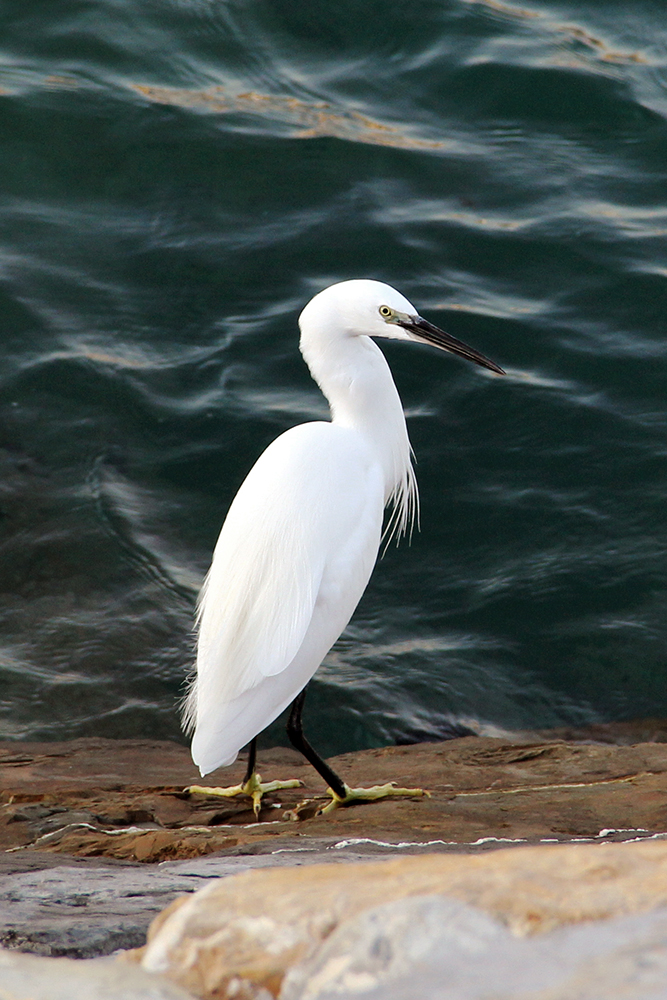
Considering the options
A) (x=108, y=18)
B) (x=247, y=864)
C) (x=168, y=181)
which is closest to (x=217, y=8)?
(x=108, y=18)

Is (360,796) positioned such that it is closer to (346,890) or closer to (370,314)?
(370,314)

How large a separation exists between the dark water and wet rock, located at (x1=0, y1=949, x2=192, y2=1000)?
3.67 metres

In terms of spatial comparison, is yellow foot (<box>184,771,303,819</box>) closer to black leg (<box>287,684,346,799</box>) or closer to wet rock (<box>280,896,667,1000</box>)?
black leg (<box>287,684,346,799</box>)

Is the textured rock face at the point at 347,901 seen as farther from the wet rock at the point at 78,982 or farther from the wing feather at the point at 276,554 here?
the wing feather at the point at 276,554

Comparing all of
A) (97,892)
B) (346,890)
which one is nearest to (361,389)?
(97,892)

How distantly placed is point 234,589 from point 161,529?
228 cm

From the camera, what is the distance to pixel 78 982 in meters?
1.33

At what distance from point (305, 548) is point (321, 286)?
392 centimetres

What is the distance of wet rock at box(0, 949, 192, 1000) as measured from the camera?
1295 millimetres

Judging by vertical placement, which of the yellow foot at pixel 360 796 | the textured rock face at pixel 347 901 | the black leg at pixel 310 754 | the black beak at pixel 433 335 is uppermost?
the black beak at pixel 433 335

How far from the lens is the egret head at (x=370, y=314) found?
3.99 meters

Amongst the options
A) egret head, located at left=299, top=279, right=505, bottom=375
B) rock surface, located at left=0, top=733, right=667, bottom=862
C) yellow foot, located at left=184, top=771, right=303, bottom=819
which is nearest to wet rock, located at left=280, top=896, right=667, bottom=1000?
rock surface, located at left=0, top=733, right=667, bottom=862

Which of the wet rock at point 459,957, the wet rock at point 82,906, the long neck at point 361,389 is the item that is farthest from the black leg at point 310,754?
the wet rock at point 459,957

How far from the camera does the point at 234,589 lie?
147 inches
